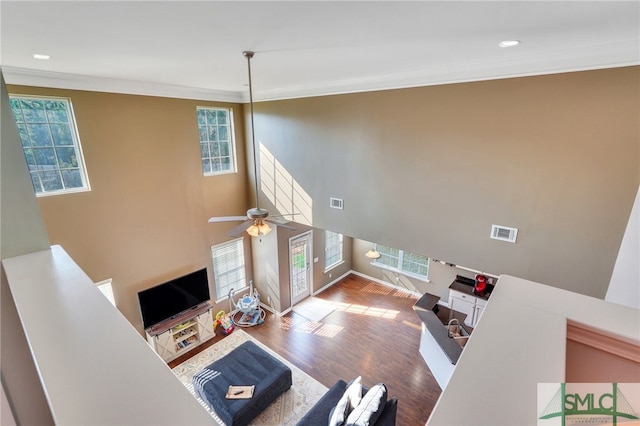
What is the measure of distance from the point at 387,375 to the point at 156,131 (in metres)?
5.90

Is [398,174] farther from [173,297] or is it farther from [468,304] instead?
[173,297]

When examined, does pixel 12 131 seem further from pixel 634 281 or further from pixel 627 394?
pixel 634 281

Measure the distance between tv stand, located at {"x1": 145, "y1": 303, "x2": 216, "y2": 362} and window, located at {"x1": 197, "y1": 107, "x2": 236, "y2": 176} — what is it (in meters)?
2.87

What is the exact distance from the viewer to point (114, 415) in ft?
2.17

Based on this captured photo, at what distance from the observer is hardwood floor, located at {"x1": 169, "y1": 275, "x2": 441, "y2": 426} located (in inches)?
199

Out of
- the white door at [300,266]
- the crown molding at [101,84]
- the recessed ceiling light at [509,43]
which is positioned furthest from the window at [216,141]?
the recessed ceiling light at [509,43]

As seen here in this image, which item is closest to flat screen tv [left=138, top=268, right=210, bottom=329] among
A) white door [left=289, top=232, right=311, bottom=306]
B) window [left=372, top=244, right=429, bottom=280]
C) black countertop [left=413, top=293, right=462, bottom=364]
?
white door [left=289, top=232, right=311, bottom=306]

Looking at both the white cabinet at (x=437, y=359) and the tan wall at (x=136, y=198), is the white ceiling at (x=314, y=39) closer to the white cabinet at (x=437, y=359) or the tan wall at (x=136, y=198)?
the tan wall at (x=136, y=198)

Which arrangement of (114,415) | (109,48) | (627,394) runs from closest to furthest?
(114,415), (627,394), (109,48)

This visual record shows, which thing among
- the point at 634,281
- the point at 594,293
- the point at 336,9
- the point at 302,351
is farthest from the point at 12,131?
the point at 302,351

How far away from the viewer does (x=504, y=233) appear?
365 centimetres

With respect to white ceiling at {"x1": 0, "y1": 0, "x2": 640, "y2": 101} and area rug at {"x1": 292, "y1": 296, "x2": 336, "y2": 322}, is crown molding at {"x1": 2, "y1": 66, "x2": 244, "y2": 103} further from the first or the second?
area rug at {"x1": 292, "y1": 296, "x2": 336, "y2": 322}

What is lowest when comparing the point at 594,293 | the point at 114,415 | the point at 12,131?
the point at 594,293

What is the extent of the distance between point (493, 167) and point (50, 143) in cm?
588
